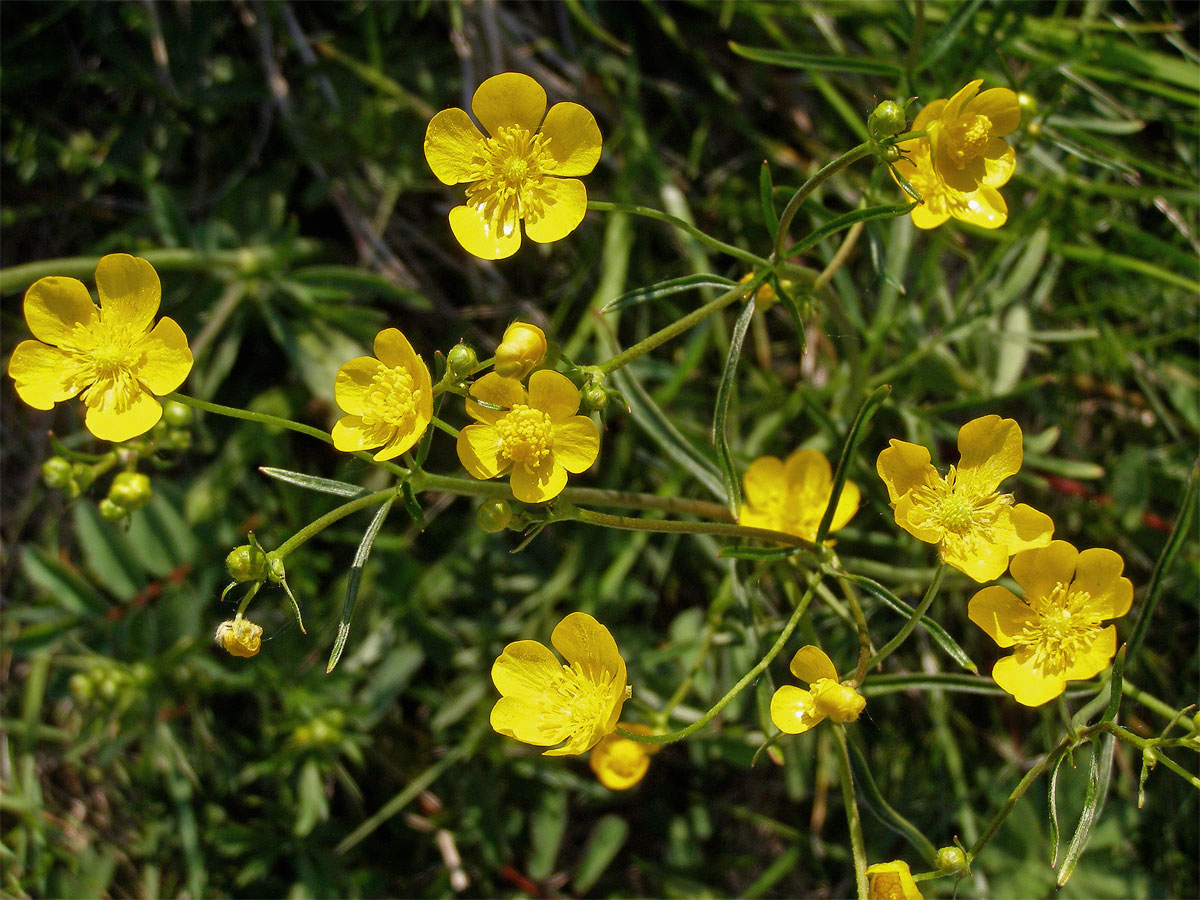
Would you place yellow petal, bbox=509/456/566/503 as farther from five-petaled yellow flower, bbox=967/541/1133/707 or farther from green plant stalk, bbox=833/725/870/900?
five-petaled yellow flower, bbox=967/541/1133/707

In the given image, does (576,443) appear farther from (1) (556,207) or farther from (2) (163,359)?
(2) (163,359)

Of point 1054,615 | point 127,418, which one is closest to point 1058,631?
point 1054,615

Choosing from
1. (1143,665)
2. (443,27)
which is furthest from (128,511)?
(1143,665)

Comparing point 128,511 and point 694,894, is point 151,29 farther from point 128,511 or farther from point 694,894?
point 694,894

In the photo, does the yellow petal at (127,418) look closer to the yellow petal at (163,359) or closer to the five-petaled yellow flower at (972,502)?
the yellow petal at (163,359)

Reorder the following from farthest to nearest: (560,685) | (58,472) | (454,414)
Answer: (454,414) → (58,472) → (560,685)

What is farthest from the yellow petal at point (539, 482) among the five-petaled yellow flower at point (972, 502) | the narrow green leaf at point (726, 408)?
the five-petaled yellow flower at point (972, 502)
